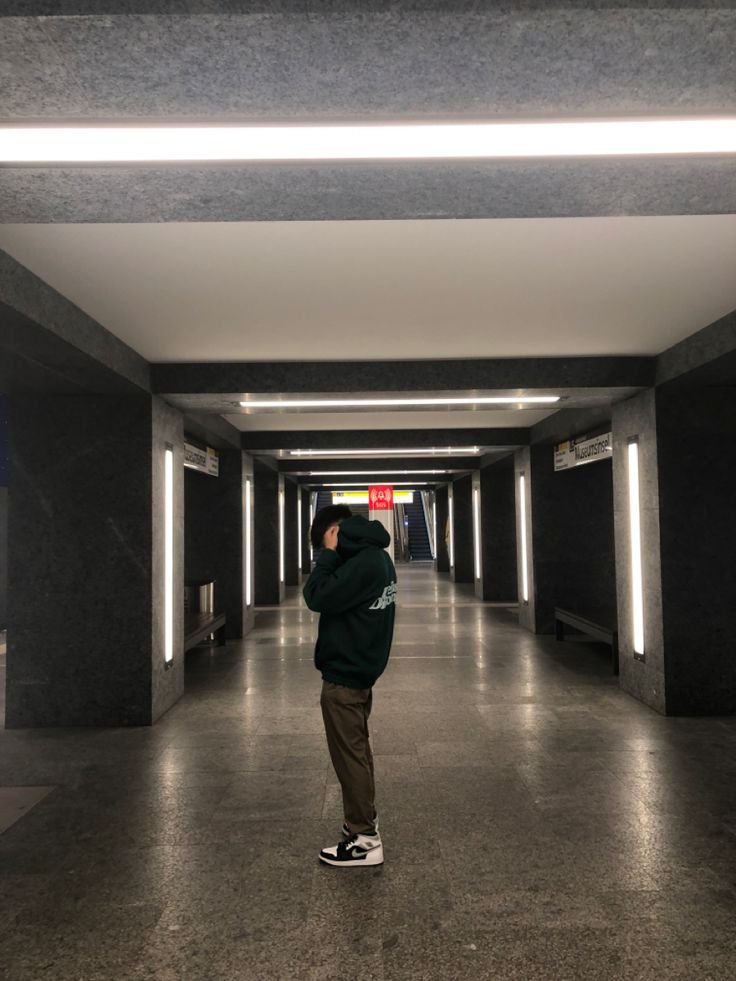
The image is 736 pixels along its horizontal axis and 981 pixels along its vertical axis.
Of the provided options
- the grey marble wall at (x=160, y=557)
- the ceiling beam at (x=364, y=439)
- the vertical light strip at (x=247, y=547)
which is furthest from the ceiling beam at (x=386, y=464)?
the grey marble wall at (x=160, y=557)

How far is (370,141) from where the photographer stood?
6.57 feet

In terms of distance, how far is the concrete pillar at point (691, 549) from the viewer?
5805mm

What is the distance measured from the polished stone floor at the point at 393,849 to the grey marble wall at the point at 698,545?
37cm

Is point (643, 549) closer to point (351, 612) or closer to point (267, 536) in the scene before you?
point (351, 612)

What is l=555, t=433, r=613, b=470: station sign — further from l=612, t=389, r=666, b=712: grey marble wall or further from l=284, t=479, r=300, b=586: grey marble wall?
l=284, t=479, r=300, b=586: grey marble wall

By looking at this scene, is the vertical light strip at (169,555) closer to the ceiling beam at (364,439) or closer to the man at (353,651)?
the man at (353,651)

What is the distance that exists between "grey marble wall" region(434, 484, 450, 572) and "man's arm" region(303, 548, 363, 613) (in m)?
20.0

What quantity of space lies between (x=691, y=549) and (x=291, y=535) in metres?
14.2

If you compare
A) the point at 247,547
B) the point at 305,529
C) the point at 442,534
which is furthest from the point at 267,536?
the point at 442,534

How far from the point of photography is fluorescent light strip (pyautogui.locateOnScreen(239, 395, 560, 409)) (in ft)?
20.8

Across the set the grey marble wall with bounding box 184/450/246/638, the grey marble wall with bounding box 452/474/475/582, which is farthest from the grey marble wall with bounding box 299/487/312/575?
the grey marble wall with bounding box 184/450/246/638

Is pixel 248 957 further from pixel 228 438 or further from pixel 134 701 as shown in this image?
pixel 228 438

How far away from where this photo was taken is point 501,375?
589 cm

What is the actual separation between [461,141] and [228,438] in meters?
7.69
